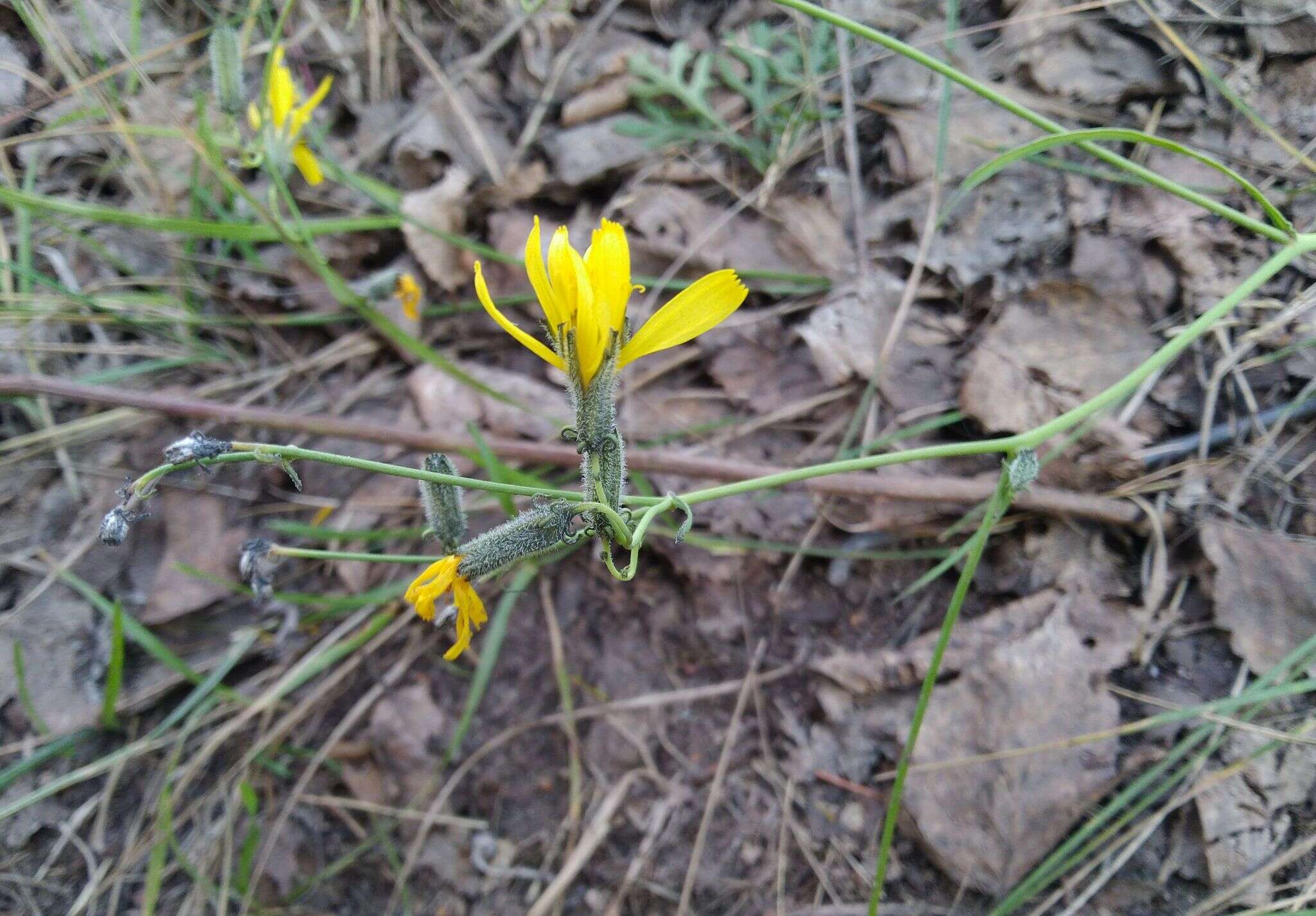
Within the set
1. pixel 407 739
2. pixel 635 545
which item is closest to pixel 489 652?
pixel 407 739

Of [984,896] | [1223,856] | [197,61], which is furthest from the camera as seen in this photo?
[197,61]

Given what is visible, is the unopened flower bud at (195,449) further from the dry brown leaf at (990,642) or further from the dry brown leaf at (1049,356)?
the dry brown leaf at (1049,356)

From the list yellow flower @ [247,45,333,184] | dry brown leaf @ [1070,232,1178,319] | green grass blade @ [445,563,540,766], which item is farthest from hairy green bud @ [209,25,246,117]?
dry brown leaf @ [1070,232,1178,319]

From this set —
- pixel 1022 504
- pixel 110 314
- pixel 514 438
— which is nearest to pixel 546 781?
pixel 514 438

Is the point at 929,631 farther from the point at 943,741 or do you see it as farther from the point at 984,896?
the point at 984,896

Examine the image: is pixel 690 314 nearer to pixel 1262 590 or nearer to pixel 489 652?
pixel 489 652

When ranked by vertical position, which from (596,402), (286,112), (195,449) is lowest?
(596,402)
